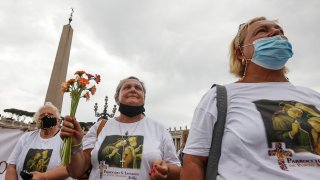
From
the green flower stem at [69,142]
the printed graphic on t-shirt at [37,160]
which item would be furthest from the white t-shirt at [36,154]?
the green flower stem at [69,142]

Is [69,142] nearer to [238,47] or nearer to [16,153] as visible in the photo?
[238,47]

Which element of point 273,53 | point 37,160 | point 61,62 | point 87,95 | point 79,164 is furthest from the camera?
point 61,62

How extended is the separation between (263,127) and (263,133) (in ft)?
0.13

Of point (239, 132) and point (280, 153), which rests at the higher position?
point (239, 132)

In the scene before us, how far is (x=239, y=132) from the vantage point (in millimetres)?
1622

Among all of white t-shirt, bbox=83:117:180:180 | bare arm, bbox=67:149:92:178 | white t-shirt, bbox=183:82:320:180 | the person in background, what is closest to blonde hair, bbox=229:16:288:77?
white t-shirt, bbox=183:82:320:180

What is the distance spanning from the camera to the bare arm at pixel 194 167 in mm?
1623

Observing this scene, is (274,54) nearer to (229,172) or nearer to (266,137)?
(266,137)

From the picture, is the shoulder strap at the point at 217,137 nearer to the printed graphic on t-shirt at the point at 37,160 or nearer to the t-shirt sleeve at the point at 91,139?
the t-shirt sleeve at the point at 91,139

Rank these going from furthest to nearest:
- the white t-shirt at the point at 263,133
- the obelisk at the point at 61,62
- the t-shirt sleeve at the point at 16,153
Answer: the obelisk at the point at 61,62
the t-shirt sleeve at the point at 16,153
the white t-shirt at the point at 263,133

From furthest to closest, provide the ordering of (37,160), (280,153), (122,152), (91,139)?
(37,160) → (91,139) → (122,152) → (280,153)

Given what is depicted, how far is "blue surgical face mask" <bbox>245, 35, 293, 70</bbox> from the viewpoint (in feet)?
6.65

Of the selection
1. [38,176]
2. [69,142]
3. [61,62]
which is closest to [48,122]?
[38,176]

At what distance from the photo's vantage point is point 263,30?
2.21 meters
